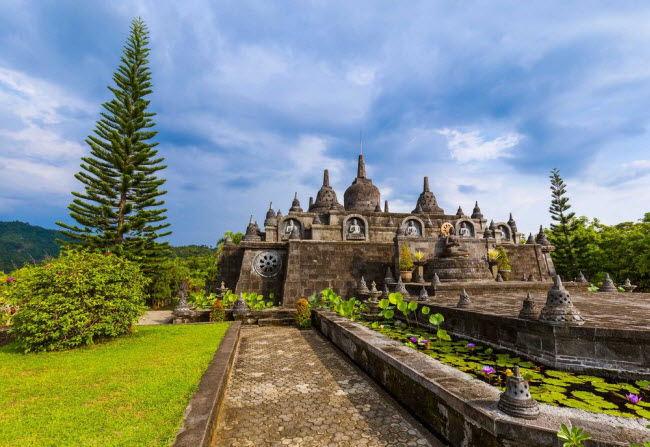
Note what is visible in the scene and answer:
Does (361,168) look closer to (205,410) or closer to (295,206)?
(295,206)

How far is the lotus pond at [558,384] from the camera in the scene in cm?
261

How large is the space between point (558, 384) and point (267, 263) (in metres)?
10.4

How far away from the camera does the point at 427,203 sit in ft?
90.6

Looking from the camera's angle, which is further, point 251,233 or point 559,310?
point 251,233

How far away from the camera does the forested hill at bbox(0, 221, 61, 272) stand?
6761cm

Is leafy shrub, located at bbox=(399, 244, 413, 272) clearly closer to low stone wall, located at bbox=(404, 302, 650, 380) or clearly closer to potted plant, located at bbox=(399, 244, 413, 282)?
potted plant, located at bbox=(399, 244, 413, 282)

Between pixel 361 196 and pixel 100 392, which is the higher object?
pixel 361 196

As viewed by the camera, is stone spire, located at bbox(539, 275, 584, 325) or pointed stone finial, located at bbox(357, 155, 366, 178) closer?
stone spire, located at bbox(539, 275, 584, 325)

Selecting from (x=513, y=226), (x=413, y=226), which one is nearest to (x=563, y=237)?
(x=513, y=226)

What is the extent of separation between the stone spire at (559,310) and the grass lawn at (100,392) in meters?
4.31

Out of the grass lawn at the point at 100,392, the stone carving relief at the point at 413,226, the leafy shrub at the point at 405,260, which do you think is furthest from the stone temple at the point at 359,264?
the grass lawn at the point at 100,392

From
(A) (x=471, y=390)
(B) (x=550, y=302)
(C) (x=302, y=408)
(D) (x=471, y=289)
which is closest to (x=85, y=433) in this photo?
(C) (x=302, y=408)

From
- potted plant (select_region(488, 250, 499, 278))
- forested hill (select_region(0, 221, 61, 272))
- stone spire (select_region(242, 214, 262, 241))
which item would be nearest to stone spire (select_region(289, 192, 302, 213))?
stone spire (select_region(242, 214, 262, 241))

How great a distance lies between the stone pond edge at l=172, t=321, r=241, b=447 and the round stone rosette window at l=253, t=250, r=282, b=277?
8178 millimetres
